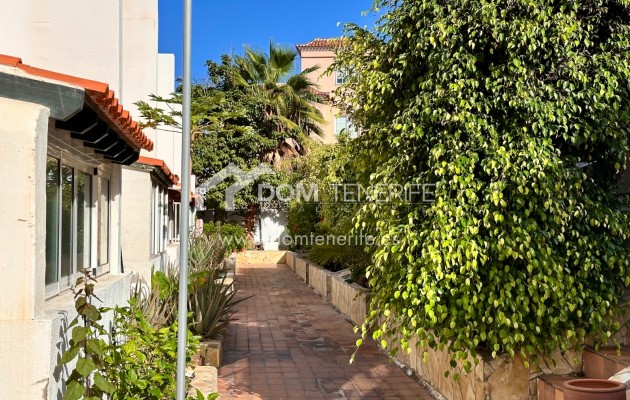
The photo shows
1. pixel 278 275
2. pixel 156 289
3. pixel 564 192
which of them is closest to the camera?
pixel 564 192

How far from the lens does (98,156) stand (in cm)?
688

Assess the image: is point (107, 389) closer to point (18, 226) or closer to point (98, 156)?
A: point (18, 226)

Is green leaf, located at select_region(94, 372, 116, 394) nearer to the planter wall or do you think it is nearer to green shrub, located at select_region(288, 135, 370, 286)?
the planter wall

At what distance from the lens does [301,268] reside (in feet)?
74.6

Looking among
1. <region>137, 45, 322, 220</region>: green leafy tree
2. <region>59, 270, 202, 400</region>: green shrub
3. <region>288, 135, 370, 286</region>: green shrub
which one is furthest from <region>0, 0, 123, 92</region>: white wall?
<region>137, 45, 322, 220</region>: green leafy tree

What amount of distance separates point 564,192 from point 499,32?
1.67m

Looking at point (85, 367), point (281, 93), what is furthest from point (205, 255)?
point (281, 93)

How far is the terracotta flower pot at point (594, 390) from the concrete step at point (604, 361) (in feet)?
2.54

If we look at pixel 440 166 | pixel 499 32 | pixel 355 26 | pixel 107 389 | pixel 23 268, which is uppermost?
pixel 355 26

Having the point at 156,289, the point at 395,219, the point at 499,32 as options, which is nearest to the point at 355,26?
the point at 499,32

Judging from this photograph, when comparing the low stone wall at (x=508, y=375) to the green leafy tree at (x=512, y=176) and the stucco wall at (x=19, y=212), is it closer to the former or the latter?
the green leafy tree at (x=512, y=176)

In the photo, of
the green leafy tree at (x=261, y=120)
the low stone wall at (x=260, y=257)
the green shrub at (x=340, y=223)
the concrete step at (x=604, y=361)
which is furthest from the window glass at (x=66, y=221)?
the green leafy tree at (x=261, y=120)

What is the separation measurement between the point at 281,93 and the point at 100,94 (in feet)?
98.4

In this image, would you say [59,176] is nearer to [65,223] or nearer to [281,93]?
[65,223]
